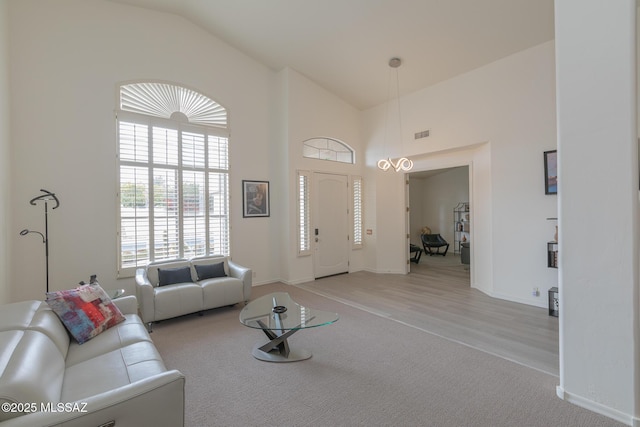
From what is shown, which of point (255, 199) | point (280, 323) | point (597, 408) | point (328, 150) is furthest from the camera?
point (328, 150)

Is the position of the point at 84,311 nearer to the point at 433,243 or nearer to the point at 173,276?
the point at 173,276

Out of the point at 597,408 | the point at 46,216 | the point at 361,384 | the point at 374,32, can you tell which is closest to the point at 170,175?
the point at 46,216

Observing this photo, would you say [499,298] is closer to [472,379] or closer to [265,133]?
[472,379]

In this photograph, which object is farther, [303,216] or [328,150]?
[328,150]

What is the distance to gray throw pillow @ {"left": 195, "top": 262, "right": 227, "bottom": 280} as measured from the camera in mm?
4680

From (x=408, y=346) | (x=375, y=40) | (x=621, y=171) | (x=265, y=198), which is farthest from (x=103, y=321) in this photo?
(x=375, y=40)

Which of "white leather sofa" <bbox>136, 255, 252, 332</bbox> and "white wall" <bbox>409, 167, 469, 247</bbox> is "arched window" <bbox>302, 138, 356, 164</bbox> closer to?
"white leather sofa" <bbox>136, 255, 252, 332</bbox>

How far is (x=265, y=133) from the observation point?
20.6ft

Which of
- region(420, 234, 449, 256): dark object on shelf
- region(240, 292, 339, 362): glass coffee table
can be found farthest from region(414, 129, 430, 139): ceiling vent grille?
region(420, 234, 449, 256): dark object on shelf

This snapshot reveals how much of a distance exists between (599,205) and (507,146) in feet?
9.98

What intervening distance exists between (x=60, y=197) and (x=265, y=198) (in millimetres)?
3233

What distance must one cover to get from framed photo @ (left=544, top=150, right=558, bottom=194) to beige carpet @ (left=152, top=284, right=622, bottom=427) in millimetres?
2814

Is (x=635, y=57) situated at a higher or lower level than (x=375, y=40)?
lower

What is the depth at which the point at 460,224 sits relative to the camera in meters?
10.2
